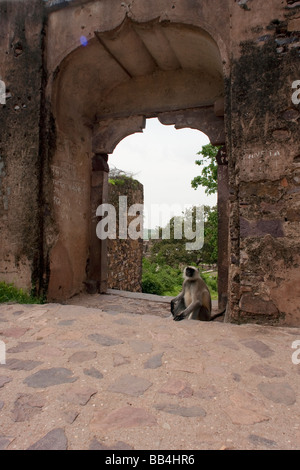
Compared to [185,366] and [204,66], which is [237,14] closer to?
[204,66]

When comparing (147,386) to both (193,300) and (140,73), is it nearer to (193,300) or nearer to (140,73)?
(193,300)

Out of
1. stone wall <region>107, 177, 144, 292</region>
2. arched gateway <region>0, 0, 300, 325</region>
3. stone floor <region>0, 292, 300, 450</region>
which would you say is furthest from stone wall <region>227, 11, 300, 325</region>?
stone wall <region>107, 177, 144, 292</region>

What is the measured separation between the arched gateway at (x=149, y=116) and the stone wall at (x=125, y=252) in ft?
8.64

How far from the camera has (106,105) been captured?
567 centimetres

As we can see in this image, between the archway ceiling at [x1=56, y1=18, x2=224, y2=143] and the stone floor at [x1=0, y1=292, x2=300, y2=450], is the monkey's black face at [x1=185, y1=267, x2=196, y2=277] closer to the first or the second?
the stone floor at [x1=0, y1=292, x2=300, y2=450]

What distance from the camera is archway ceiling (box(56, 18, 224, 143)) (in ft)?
14.1

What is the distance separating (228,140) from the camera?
3.49m

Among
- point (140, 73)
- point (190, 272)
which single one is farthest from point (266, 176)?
point (140, 73)

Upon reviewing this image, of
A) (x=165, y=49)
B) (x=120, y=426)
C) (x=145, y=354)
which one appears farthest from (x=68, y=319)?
(x=165, y=49)

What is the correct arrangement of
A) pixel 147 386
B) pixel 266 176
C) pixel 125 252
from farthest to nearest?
pixel 125 252, pixel 266 176, pixel 147 386

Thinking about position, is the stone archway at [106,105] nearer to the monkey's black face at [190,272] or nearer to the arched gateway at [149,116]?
the arched gateway at [149,116]

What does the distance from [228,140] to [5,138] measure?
3.22m

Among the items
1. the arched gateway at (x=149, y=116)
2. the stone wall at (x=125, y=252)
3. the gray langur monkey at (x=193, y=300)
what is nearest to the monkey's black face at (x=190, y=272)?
the gray langur monkey at (x=193, y=300)

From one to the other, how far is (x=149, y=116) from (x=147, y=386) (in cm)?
466
